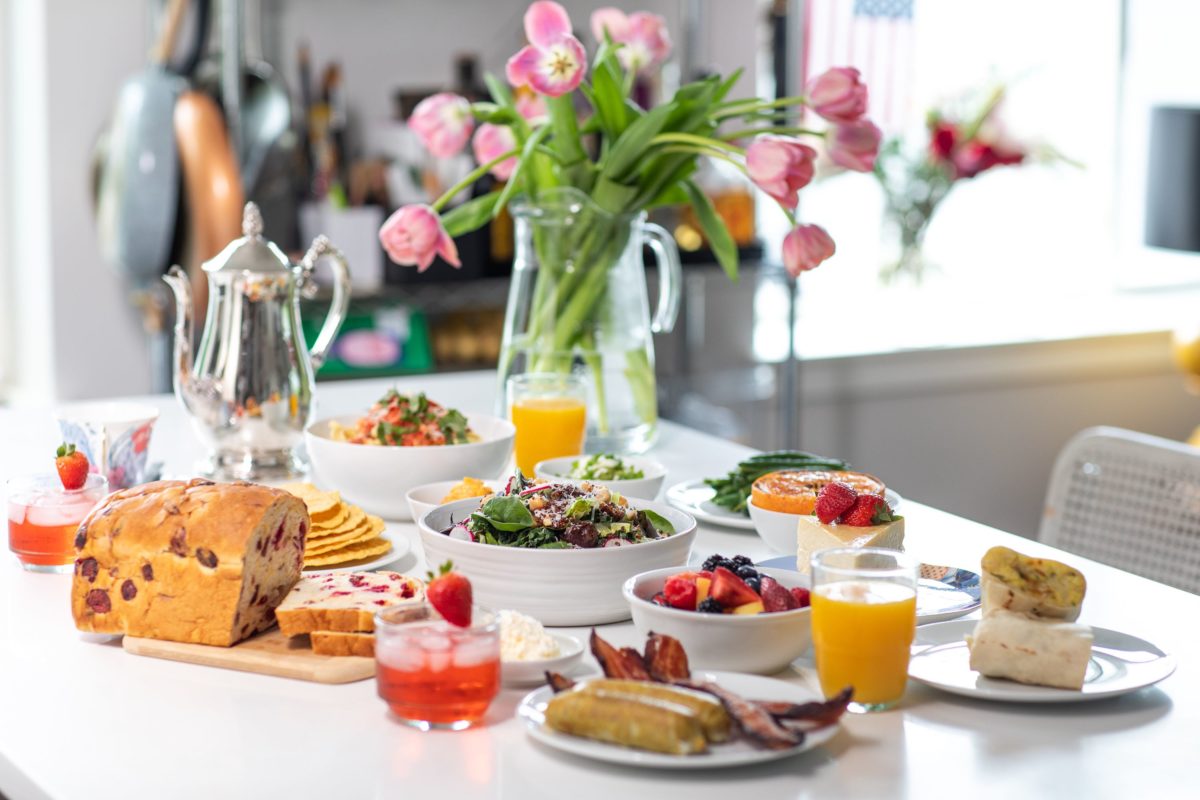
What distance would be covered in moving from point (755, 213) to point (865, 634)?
3.01 m

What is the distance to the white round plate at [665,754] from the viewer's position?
90cm

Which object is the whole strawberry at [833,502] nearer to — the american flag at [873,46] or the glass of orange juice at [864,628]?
the glass of orange juice at [864,628]

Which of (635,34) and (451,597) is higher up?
(635,34)

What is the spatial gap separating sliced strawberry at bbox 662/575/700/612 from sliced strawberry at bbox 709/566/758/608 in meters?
0.01

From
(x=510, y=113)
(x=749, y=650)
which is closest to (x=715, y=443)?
(x=510, y=113)

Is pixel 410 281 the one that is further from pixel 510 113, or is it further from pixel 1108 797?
pixel 1108 797

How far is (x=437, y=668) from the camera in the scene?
3.21 ft

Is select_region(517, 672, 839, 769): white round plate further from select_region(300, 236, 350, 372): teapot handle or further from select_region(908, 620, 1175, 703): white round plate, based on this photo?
select_region(300, 236, 350, 372): teapot handle

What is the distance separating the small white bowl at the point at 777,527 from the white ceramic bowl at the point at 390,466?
0.31 m

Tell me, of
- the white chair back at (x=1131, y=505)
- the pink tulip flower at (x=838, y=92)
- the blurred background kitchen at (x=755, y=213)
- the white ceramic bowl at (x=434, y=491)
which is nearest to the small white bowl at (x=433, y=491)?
the white ceramic bowl at (x=434, y=491)

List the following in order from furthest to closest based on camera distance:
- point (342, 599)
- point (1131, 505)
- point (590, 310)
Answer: point (1131, 505) < point (590, 310) < point (342, 599)

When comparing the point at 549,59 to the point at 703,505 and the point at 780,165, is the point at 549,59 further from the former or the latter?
the point at 703,505

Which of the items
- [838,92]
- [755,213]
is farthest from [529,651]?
[755,213]

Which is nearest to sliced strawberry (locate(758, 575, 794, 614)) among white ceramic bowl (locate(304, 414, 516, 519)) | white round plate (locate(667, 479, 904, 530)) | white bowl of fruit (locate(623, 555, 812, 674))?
white bowl of fruit (locate(623, 555, 812, 674))
